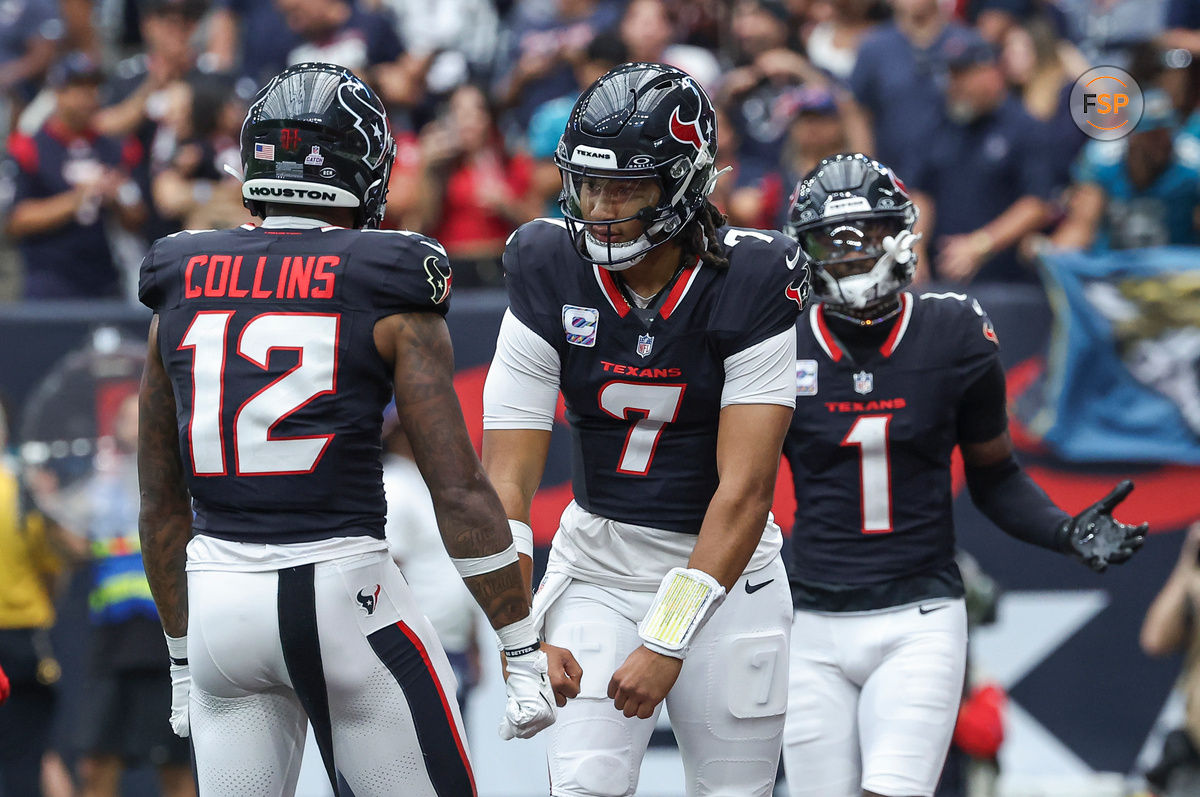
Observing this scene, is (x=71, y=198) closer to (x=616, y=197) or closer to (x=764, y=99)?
(x=764, y=99)

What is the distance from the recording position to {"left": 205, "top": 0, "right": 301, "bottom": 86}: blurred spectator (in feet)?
31.4

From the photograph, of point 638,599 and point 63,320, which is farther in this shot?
point 63,320

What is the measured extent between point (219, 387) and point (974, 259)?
16.6 feet

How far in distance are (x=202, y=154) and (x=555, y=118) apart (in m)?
1.80

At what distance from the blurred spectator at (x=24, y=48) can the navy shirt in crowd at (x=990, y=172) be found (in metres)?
5.49

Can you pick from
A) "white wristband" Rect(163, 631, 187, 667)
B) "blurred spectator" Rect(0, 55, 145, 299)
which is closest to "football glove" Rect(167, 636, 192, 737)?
"white wristband" Rect(163, 631, 187, 667)

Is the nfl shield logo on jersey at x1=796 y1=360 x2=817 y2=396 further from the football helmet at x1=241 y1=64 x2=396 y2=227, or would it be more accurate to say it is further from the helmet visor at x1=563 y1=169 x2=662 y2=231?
the football helmet at x1=241 y1=64 x2=396 y2=227

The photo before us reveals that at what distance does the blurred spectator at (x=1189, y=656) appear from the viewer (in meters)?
6.06

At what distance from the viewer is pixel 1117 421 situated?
738 centimetres

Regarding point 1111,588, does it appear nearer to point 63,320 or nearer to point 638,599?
point 638,599

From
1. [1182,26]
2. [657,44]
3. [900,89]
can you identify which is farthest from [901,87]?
[1182,26]

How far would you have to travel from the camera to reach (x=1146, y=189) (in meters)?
7.54

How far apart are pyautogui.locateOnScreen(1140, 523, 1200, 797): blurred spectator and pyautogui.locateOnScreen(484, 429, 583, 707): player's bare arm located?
327cm

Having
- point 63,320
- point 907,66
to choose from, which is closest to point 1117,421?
point 907,66
